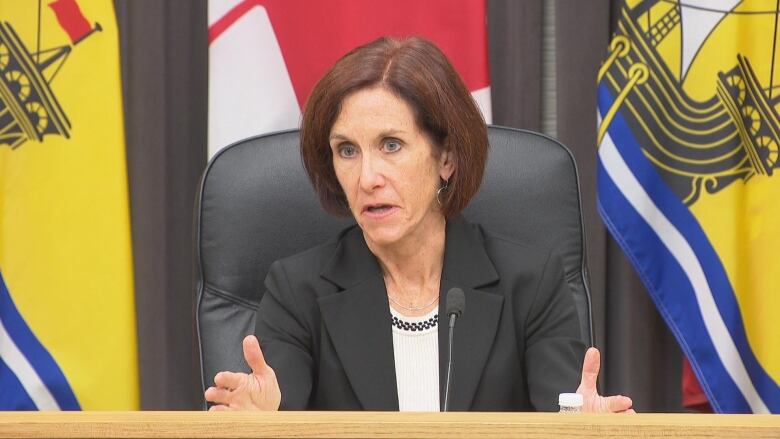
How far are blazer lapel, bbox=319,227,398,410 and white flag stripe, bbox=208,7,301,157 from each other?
0.72 meters

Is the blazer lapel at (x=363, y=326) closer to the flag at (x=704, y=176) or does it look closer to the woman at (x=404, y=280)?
the woman at (x=404, y=280)

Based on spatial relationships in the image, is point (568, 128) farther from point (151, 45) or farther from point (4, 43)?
point (4, 43)

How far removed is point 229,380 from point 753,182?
4.70 feet

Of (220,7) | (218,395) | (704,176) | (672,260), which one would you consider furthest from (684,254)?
(218,395)

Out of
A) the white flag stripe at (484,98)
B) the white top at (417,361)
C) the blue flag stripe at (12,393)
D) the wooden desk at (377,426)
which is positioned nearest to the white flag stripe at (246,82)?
the white flag stripe at (484,98)

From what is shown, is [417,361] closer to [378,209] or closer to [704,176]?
[378,209]

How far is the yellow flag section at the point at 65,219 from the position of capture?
93.7 inches

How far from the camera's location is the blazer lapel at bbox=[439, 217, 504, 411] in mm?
1677

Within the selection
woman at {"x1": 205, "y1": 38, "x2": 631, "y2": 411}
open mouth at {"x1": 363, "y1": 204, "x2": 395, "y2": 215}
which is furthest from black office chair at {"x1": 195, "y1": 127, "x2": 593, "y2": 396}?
open mouth at {"x1": 363, "y1": 204, "x2": 395, "y2": 215}

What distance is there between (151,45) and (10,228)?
57 cm

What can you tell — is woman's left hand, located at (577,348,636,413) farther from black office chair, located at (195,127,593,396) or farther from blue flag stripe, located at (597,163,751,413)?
blue flag stripe, located at (597,163,751,413)

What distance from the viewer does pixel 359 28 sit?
245cm

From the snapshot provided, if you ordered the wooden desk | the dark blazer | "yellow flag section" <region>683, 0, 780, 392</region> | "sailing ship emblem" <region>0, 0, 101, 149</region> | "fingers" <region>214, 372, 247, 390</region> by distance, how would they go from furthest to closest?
"sailing ship emblem" <region>0, 0, 101, 149</region>
"yellow flag section" <region>683, 0, 780, 392</region>
the dark blazer
"fingers" <region>214, 372, 247, 390</region>
the wooden desk

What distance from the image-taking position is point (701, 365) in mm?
2328
